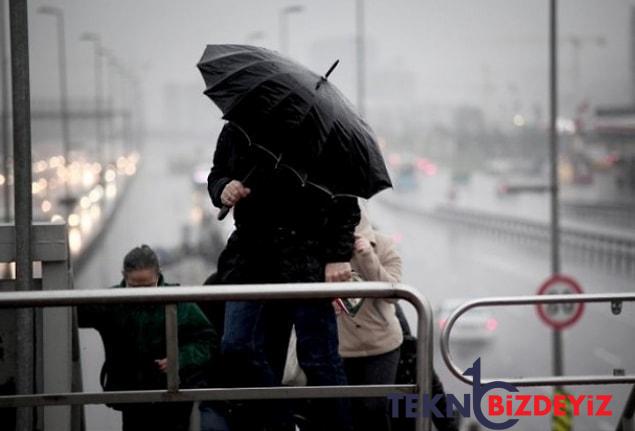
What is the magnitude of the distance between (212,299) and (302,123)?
1142mm

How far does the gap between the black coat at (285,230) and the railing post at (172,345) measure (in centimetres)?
80

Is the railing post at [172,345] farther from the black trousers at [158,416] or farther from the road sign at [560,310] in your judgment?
the road sign at [560,310]

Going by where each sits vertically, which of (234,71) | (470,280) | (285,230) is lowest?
(470,280)

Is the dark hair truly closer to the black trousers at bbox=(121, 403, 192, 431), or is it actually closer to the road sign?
the black trousers at bbox=(121, 403, 192, 431)

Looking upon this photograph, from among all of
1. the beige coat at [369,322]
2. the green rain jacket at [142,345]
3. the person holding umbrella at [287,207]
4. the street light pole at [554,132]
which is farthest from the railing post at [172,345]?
the street light pole at [554,132]

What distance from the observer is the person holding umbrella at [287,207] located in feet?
13.8

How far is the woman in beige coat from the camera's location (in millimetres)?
4793

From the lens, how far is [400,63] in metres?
161

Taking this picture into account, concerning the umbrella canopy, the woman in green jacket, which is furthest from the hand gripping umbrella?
the woman in green jacket

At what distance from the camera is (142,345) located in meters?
4.19

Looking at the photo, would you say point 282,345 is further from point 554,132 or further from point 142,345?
point 554,132

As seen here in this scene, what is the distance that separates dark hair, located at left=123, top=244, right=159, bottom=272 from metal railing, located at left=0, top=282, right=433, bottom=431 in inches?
41.2

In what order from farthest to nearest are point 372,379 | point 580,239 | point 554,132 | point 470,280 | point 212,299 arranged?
point 580,239 → point 470,280 → point 554,132 → point 372,379 → point 212,299

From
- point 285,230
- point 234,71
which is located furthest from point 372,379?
point 234,71
